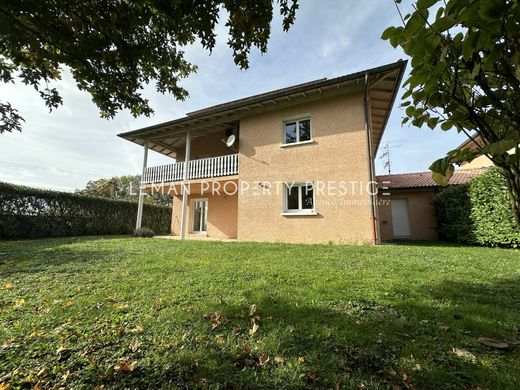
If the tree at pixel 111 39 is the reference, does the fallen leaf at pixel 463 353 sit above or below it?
below

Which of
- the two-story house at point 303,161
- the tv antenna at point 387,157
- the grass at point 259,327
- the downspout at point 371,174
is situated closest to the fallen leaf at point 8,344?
the grass at point 259,327

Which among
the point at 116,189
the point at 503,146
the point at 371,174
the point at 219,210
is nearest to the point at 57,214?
the point at 219,210

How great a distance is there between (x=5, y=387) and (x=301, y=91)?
33.1 ft

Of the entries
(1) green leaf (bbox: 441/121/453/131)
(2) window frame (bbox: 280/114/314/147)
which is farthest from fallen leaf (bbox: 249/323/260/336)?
(2) window frame (bbox: 280/114/314/147)

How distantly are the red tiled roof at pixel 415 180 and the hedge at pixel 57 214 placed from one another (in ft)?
50.8

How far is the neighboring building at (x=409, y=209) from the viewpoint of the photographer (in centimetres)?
1291

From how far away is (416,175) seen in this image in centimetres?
1490

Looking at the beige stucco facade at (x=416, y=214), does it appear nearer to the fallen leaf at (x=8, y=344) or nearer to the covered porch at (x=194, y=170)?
the covered porch at (x=194, y=170)

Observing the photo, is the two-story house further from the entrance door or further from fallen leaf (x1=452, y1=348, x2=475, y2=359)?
fallen leaf (x1=452, y1=348, x2=475, y2=359)

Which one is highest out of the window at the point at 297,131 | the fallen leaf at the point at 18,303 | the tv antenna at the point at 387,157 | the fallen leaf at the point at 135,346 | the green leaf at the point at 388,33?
the tv antenna at the point at 387,157

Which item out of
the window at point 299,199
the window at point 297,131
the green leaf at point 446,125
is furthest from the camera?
the window at point 297,131

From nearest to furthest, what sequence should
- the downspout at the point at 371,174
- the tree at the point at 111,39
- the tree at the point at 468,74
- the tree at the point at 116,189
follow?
the tree at the point at 468,74, the tree at the point at 111,39, the downspout at the point at 371,174, the tree at the point at 116,189

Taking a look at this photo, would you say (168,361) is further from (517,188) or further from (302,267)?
(302,267)

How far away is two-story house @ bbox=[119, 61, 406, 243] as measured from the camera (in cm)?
889
